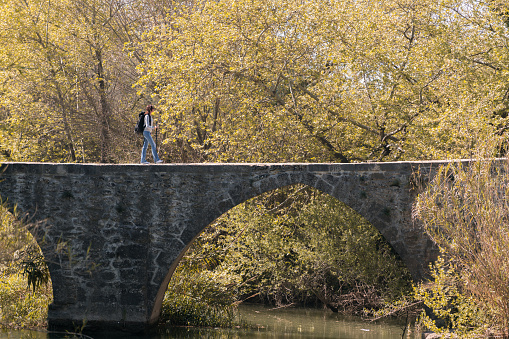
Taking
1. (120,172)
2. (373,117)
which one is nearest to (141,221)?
(120,172)

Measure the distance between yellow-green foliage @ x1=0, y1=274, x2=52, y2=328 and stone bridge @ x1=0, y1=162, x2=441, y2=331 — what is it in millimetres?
457

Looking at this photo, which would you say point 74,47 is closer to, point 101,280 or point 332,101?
point 332,101

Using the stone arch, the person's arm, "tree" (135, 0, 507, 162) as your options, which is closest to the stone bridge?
the stone arch

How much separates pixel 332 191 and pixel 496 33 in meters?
6.14

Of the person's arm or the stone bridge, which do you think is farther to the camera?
the person's arm

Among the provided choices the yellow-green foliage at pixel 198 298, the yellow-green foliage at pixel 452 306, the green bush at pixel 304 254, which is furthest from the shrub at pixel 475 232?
the yellow-green foliage at pixel 198 298

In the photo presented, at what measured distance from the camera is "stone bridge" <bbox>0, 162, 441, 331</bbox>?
8.47 metres

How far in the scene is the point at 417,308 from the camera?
10.4 m

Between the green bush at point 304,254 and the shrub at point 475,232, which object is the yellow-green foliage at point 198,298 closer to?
the green bush at point 304,254

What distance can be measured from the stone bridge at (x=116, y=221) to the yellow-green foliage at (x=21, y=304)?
0.46 m

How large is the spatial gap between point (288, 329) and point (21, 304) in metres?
4.58

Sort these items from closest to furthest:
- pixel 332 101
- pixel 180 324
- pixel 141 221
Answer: pixel 141 221 < pixel 180 324 < pixel 332 101

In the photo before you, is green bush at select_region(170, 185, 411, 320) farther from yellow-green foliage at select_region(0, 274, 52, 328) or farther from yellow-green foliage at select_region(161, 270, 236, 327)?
yellow-green foliage at select_region(0, 274, 52, 328)

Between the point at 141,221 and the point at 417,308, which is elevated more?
the point at 141,221
